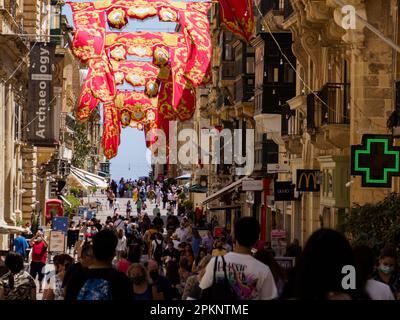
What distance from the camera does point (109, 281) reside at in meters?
8.33

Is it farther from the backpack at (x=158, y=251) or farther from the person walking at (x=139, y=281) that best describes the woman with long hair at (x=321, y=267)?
the backpack at (x=158, y=251)

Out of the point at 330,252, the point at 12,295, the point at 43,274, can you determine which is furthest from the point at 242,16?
the point at 330,252

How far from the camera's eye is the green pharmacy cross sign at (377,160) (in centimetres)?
1764

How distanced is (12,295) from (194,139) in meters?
71.0

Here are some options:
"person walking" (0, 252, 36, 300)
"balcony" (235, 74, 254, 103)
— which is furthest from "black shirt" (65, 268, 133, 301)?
"balcony" (235, 74, 254, 103)

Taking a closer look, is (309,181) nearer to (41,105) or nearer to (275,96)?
(275,96)

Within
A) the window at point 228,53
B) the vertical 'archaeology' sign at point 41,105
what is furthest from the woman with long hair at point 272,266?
the window at point 228,53

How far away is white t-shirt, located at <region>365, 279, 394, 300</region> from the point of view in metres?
8.42

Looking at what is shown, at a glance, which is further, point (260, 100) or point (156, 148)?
point (156, 148)

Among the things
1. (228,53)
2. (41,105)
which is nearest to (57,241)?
(41,105)

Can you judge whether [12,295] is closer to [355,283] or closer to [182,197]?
[355,283]

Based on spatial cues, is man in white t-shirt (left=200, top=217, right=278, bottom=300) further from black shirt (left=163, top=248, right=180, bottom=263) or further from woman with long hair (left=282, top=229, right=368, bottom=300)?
black shirt (left=163, top=248, right=180, bottom=263)

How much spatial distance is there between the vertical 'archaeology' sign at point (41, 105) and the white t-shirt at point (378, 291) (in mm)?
28629

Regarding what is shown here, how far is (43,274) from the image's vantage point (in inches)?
1014
